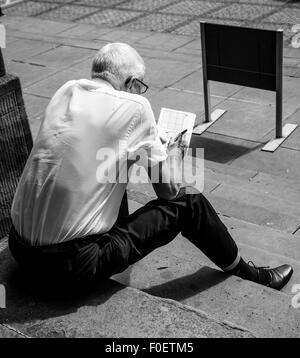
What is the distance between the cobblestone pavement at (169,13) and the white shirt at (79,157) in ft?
20.9

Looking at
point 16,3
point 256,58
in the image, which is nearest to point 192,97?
point 256,58

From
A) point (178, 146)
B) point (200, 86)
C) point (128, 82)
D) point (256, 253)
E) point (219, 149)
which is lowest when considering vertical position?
point (219, 149)

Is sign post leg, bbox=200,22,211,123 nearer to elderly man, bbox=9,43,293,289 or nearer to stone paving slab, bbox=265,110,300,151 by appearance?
stone paving slab, bbox=265,110,300,151

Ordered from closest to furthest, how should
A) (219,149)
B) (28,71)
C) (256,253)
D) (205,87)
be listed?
(256,253)
(219,149)
(205,87)
(28,71)

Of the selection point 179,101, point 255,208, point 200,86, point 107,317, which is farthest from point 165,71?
point 107,317

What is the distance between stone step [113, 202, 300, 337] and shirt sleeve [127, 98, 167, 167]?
797mm

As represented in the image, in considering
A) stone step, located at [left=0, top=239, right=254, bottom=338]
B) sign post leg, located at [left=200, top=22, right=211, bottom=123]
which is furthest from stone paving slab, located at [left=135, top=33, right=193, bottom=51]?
stone step, located at [left=0, top=239, right=254, bottom=338]

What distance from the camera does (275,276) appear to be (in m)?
3.57

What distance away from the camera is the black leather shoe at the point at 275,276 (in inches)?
139

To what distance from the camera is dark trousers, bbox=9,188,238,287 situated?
9.49ft

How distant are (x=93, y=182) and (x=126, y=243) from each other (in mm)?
361

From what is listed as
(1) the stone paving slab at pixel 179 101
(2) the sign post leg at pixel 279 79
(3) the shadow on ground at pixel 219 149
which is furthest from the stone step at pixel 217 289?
(1) the stone paving slab at pixel 179 101

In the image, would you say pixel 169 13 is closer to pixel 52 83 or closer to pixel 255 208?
pixel 52 83

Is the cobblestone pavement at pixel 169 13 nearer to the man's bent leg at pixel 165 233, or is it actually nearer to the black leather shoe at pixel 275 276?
the black leather shoe at pixel 275 276
